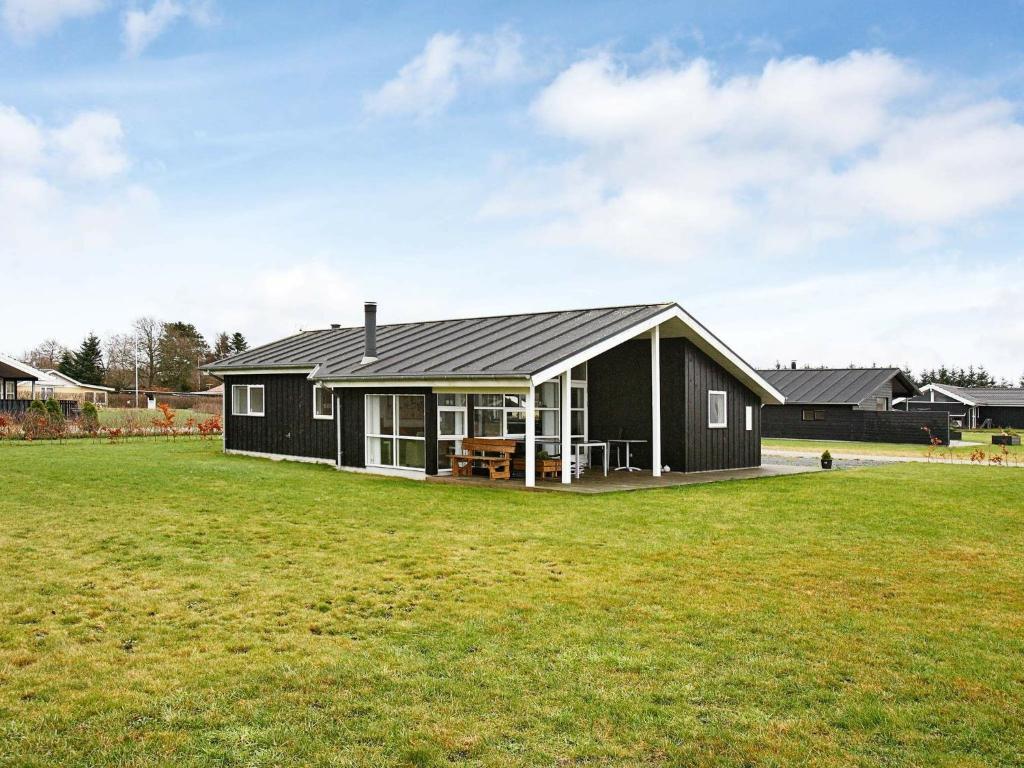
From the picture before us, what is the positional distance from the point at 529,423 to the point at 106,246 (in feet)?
48.3

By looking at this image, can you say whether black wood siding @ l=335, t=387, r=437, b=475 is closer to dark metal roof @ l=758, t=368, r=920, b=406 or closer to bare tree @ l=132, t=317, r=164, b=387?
dark metal roof @ l=758, t=368, r=920, b=406

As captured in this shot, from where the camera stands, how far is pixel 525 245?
23.6 meters

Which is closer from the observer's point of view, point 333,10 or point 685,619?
point 685,619

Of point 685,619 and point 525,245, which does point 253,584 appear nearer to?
point 685,619

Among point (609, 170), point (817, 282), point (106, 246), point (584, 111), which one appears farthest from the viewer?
point (817, 282)

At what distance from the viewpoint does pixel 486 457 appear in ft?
51.3

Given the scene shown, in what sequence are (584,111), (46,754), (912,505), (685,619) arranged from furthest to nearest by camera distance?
(584,111), (912,505), (685,619), (46,754)

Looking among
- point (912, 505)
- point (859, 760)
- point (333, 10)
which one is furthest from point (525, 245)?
point (859, 760)

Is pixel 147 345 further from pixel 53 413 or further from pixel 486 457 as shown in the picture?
pixel 486 457

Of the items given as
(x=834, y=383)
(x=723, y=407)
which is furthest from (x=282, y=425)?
(x=834, y=383)

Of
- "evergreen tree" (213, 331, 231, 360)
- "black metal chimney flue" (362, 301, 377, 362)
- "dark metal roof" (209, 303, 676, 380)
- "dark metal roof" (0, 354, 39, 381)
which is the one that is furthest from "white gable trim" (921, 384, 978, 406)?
"evergreen tree" (213, 331, 231, 360)

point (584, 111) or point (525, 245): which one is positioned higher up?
point (584, 111)

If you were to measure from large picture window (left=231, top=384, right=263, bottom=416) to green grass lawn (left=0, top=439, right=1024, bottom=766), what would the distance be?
36.3 feet

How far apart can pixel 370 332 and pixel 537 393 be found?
4.69 m
